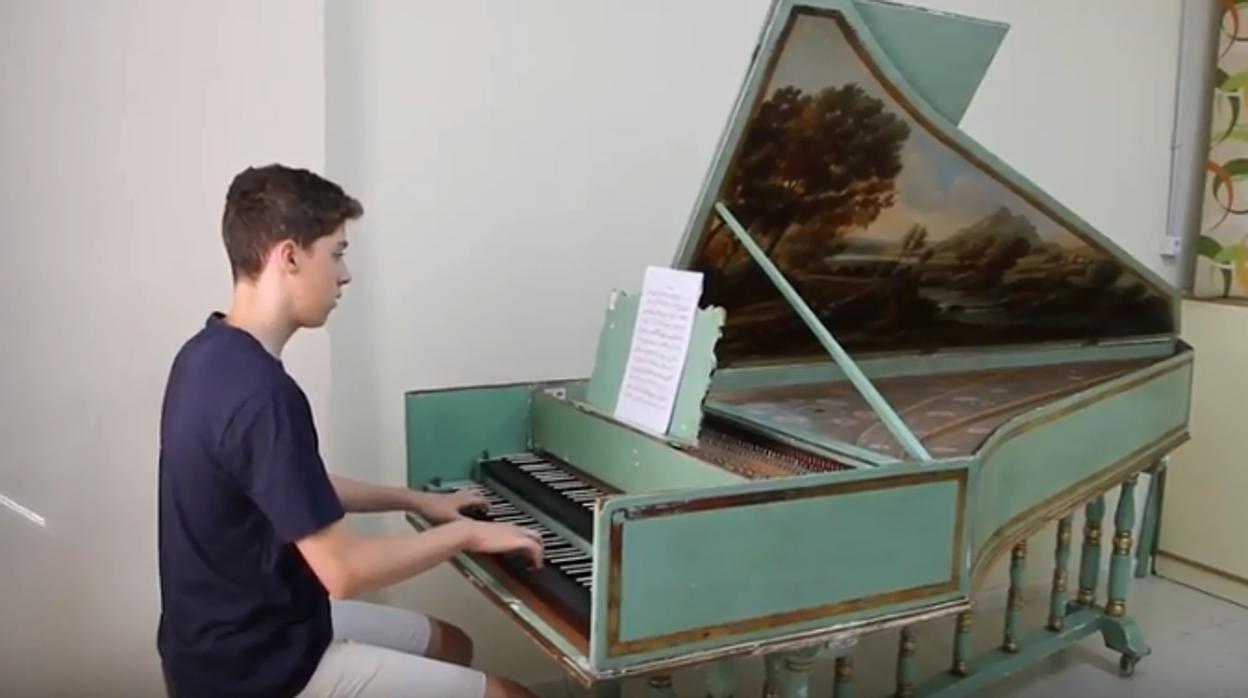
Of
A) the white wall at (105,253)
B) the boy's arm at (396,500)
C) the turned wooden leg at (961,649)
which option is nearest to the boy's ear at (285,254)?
the boy's arm at (396,500)

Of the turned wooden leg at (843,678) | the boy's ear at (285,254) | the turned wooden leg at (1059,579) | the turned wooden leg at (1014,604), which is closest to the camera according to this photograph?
the boy's ear at (285,254)

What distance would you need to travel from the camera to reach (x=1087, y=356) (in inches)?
123

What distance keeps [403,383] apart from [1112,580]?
2.06 m

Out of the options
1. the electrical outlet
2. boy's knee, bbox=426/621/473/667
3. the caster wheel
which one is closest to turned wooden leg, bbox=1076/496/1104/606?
the caster wheel

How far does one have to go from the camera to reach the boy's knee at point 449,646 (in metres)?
2.26

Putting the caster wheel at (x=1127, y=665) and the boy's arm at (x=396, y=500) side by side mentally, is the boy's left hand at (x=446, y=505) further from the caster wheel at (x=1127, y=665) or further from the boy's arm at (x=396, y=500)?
the caster wheel at (x=1127, y=665)

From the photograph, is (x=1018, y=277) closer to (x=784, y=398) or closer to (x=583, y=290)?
(x=784, y=398)

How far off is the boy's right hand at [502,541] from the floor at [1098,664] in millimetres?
1211

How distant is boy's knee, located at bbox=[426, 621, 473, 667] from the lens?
7.40ft

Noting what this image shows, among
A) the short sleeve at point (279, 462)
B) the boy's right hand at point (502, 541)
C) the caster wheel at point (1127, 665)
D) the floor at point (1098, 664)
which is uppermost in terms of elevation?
the short sleeve at point (279, 462)

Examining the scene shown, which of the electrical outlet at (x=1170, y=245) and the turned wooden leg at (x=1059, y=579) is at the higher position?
the electrical outlet at (x=1170, y=245)

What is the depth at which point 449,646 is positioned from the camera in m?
2.28

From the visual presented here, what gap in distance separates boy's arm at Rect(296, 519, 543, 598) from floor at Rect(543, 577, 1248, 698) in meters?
1.24

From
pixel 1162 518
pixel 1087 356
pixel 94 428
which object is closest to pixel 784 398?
pixel 1087 356
